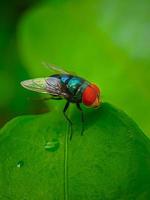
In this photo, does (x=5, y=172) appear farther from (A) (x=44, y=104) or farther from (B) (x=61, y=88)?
(A) (x=44, y=104)

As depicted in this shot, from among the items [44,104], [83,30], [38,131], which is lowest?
[44,104]

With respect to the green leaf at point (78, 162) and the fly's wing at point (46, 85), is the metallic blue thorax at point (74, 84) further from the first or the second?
the green leaf at point (78, 162)

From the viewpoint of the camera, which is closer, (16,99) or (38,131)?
(38,131)

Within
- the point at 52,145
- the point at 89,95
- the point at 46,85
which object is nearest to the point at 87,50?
the point at 46,85

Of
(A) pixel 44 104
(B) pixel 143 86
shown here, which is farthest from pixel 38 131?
(A) pixel 44 104

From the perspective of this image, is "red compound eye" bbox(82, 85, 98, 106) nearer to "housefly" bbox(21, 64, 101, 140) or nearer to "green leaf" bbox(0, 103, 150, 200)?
"housefly" bbox(21, 64, 101, 140)

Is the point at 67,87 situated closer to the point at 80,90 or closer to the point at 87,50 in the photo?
the point at 80,90

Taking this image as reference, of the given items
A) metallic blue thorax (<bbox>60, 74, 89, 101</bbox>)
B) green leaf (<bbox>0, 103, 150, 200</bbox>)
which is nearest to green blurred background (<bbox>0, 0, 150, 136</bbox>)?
metallic blue thorax (<bbox>60, 74, 89, 101</bbox>)
